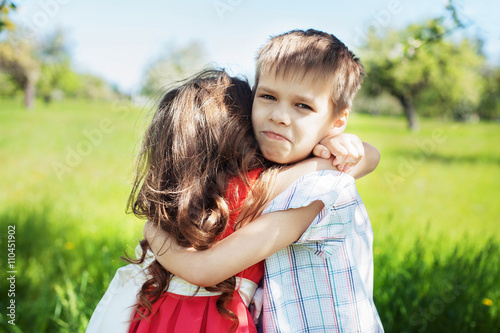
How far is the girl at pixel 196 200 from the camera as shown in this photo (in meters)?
1.24

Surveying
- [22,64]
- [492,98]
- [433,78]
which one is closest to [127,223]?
[22,64]

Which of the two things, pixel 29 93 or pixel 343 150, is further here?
pixel 29 93

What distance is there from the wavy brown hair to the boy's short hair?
203mm

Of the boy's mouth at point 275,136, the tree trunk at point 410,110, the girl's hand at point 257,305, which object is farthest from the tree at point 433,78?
the girl's hand at point 257,305

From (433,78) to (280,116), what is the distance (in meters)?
17.6

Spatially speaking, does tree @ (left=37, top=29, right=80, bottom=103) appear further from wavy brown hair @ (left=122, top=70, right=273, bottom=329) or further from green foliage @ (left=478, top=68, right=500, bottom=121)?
green foliage @ (left=478, top=68, right=500, bottom=121)

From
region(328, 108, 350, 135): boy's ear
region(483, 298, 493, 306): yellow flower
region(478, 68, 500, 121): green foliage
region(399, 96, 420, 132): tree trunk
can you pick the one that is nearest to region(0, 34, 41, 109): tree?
region(328, 108, 350, 135): boy's ear

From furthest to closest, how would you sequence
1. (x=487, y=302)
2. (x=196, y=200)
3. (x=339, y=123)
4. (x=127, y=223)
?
(x=127, y=223) → (x=487, y=302) → (x=339, y=123) → (x=196, y=200)

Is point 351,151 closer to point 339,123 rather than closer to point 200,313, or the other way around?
point 339,123

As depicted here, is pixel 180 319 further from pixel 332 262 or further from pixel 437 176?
pixel 437 176

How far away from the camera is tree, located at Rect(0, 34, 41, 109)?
1099 centimetres

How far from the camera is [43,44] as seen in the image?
12.6 meters

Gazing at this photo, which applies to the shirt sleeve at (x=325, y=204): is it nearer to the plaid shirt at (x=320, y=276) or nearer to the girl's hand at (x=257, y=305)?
the plaid shirt at (x=320, y=276)

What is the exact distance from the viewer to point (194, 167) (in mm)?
1282
